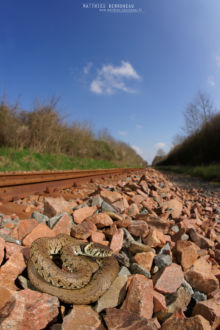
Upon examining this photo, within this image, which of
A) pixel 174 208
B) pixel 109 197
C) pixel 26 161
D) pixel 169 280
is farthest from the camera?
pixel 26 161

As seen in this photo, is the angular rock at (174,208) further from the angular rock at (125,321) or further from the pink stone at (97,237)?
the angular rock at (125,321)

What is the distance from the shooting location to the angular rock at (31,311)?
129 centimetres

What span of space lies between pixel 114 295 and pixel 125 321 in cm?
29

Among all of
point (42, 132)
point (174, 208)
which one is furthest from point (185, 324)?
point (42, 132)

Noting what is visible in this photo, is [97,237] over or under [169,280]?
over

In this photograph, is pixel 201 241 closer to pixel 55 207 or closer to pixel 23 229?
pixel 55 207

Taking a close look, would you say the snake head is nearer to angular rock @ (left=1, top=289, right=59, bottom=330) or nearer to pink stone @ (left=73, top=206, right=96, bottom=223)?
angular rock @ (left=1, top=289, right=59, bottom=330)

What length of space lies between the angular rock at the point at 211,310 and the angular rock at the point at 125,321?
0.50 m

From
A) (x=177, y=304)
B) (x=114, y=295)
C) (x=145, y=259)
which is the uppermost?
(x=145, y=259)

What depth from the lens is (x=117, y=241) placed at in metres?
2.31

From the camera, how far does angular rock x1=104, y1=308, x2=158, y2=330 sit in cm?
134

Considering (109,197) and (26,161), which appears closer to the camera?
(109,197)

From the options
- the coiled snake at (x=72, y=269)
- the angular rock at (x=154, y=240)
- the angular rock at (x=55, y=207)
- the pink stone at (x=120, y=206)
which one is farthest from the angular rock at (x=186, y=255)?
the angular rock at (x=55, y=207)

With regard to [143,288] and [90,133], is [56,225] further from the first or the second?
[90,133]
